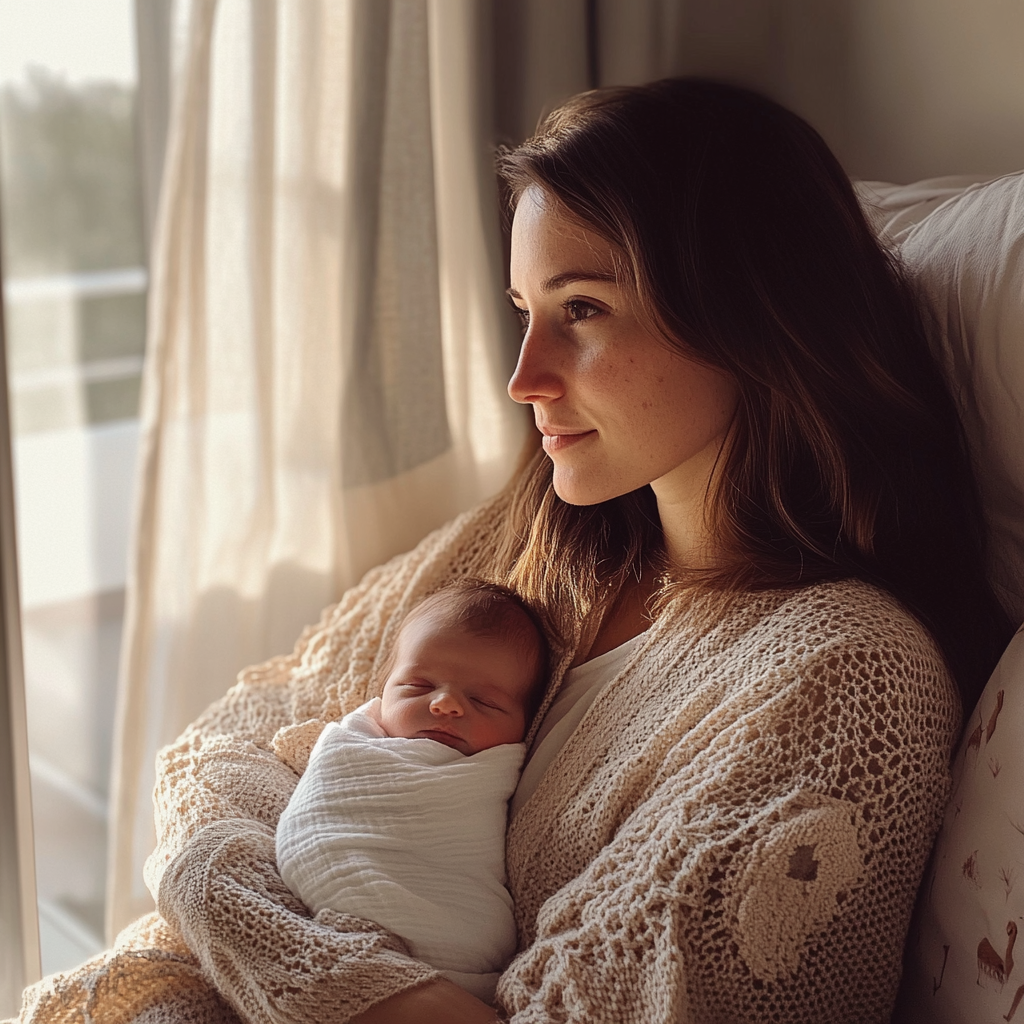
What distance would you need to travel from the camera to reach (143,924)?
4.23ft

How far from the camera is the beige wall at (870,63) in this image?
4.72 feet

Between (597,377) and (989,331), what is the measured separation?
38 cm

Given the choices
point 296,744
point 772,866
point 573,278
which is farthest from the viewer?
point 296,744

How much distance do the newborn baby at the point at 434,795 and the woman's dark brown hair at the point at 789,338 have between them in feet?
0.78

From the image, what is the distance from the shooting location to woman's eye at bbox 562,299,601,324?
116 centimetres

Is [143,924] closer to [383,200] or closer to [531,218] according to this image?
[531,218]

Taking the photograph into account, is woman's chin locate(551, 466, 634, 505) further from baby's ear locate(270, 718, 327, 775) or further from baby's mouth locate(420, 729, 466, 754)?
baby's ear locate(270, 718, 327, 775)

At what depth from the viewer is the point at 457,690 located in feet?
3.99

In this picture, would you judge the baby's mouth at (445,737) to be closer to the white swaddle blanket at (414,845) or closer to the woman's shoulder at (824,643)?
the white swaddle blanket at (414,845)

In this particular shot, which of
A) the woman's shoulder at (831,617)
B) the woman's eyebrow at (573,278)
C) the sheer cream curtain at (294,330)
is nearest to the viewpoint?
the woman's shoulder at (831,617)

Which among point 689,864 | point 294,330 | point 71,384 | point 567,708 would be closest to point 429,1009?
point 689,864

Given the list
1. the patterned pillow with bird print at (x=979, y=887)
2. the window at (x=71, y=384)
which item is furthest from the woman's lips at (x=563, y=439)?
the window at (x=71, y=384)

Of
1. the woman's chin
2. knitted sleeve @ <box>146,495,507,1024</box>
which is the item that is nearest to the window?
knitted sleeve @ <box>146,495,507,1024</box>

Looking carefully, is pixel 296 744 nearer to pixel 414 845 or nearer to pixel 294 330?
pixel 414 845
